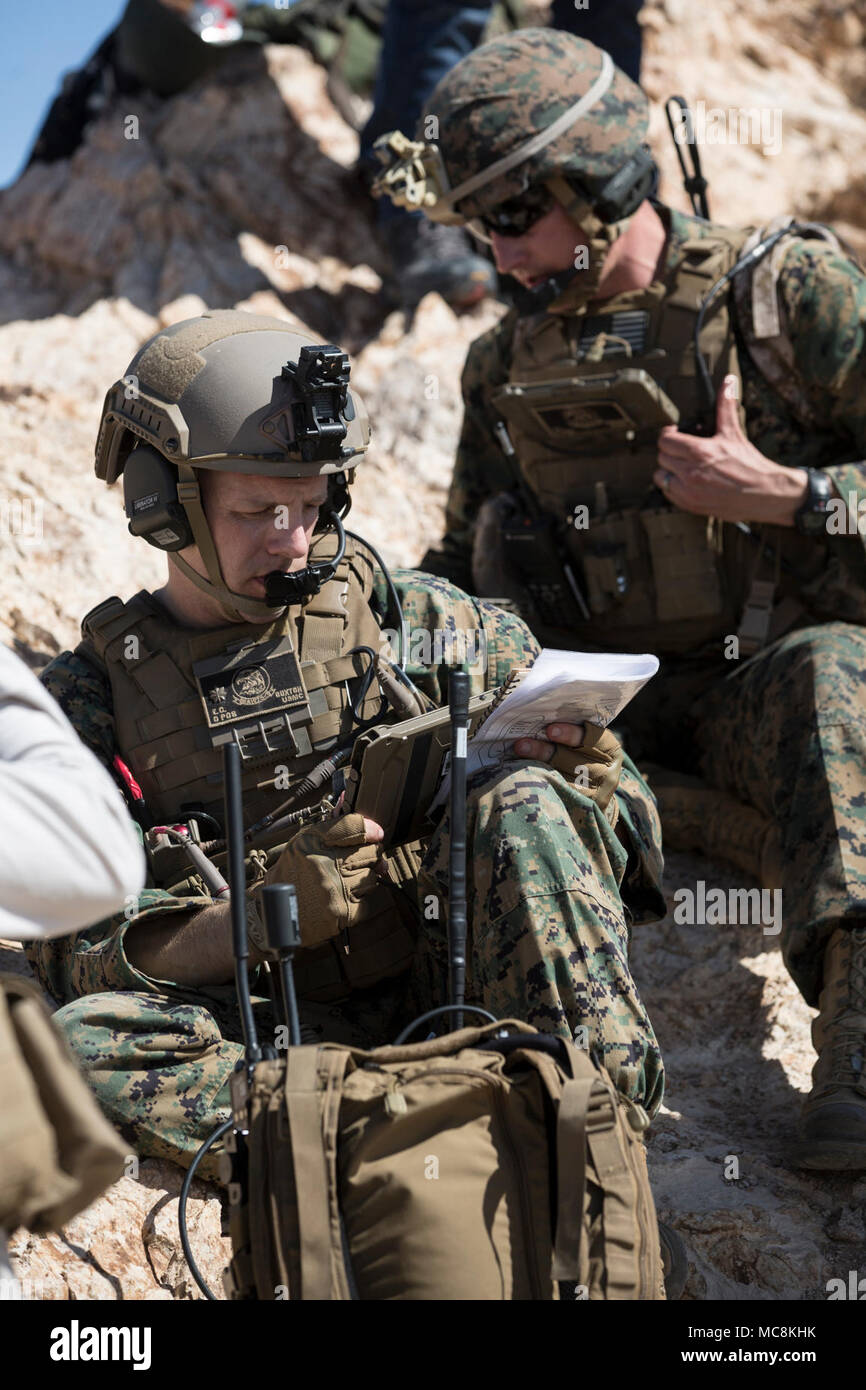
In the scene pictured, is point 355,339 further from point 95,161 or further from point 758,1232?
point 758,1232

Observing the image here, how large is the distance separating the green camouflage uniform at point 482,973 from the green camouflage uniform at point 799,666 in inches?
24.4

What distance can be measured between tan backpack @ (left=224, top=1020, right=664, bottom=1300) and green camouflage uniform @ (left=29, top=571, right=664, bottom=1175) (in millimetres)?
445

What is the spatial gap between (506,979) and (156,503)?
1293mm

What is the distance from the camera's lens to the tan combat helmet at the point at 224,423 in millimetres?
3219

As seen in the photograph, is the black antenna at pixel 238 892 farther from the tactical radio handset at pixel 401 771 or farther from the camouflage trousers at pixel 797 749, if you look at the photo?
the camouflage trousers at pixel 797 749

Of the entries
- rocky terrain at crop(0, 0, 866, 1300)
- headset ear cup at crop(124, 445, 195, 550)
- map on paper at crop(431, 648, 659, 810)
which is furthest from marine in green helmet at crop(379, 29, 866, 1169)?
headset ear cup at crop(124, 445, 195, 550)

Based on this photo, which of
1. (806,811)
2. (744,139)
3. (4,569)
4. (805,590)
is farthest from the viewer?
(744,139)

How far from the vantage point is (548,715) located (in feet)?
9.89

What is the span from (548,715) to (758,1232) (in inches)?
47.6

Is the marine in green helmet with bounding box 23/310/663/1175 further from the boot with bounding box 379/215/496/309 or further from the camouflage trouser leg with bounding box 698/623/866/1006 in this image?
the boot with bounding box 379/215/496/309

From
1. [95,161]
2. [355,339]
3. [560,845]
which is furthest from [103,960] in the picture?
[95,161]

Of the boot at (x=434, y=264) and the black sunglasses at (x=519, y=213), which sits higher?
the black sunglasses at (x=519, y=213)

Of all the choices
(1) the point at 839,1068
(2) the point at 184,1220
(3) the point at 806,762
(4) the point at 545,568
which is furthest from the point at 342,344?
(2) the point at 184,1220

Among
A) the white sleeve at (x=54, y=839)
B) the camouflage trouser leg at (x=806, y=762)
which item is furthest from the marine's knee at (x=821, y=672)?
the white sleeve at (x=54, y=839)
